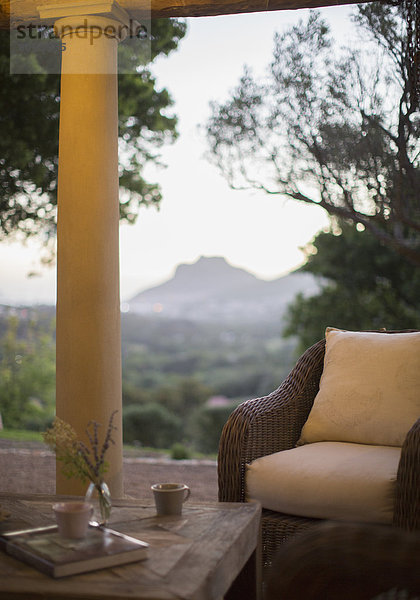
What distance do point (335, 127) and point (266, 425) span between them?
269 centimetres

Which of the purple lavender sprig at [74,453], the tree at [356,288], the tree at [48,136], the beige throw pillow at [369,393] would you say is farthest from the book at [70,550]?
the tree at [356,288]

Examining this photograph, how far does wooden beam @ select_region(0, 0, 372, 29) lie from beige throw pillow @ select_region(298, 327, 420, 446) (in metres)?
1.39

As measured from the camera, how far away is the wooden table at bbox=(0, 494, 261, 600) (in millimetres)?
1162

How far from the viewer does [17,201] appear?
17.9 feet

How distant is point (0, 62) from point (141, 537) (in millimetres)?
4230

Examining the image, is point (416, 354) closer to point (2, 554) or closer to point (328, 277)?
point (2, 554)

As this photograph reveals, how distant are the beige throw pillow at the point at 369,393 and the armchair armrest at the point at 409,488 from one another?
0.39 metres

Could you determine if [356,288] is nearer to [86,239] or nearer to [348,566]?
[86,239]

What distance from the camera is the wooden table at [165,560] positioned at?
3.81 ft

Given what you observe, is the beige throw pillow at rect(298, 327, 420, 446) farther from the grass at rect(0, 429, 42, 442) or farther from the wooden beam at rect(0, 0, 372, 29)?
the grass at rect(0, 429, 42, 442)

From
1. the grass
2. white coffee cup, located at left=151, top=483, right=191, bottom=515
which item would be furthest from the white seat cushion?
the grass

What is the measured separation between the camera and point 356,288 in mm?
6625

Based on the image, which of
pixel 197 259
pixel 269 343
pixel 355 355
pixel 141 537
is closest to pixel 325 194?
pixel 355 355

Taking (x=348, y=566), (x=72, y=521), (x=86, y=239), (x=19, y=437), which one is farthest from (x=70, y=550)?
(x=19, y=437)
